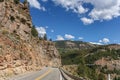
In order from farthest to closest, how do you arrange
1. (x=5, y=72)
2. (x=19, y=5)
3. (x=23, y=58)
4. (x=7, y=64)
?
1. (x=19, y=5)
2. (x=23, y=58)
3. (x=7, y=64)
4. (x=5, y=72)

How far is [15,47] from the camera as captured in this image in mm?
59812

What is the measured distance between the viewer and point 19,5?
364 feet

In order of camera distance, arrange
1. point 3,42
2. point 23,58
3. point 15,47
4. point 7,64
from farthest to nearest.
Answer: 1. point 23,58
2. point 15,47
3. point 3,42
4. point 7,64

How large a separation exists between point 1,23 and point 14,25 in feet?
45.4

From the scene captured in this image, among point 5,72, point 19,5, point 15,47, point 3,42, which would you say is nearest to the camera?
point 5,72

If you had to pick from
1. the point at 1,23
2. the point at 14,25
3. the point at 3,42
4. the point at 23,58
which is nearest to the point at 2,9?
the point at 1,23

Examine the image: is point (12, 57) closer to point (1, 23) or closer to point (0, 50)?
point (0, 50)

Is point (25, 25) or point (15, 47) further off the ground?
point (25, 25)

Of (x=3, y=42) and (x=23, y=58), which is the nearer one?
(x=3, y=42)

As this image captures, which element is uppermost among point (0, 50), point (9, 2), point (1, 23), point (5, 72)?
point (9, 2)

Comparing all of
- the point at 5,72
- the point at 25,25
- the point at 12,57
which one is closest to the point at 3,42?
the point at 12,57

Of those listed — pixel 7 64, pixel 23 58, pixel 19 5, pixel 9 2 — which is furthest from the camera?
pixel 19 5

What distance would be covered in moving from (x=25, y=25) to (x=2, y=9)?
92.4ft

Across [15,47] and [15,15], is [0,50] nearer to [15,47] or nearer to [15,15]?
[15,47]
